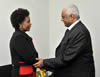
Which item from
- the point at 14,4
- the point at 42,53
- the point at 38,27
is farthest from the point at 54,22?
the point at 14,4

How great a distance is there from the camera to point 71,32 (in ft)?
5.28

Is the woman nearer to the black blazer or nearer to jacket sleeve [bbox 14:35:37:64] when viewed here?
jacket sleeve [bbox 14:35:37:64]

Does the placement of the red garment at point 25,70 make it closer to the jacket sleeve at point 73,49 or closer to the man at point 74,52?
the man at point 74,52

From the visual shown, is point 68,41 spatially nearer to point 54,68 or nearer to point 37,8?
point 54,68

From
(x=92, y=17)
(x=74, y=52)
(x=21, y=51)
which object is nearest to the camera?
(x=74, y=52)

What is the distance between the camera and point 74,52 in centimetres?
155

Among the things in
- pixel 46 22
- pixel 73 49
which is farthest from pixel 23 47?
pixel 46 22

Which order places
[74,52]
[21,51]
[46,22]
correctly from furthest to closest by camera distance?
[46,22]
[21,51]
[74,52]

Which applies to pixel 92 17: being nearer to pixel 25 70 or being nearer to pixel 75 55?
pixel 75 55

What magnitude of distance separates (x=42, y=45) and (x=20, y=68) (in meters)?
1.53

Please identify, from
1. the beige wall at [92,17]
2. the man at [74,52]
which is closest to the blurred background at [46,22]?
the beige wall at [92,17]

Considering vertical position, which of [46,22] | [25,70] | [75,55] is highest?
[46,22]

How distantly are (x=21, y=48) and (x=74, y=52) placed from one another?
1.71 feet

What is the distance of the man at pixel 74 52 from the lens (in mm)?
1560
